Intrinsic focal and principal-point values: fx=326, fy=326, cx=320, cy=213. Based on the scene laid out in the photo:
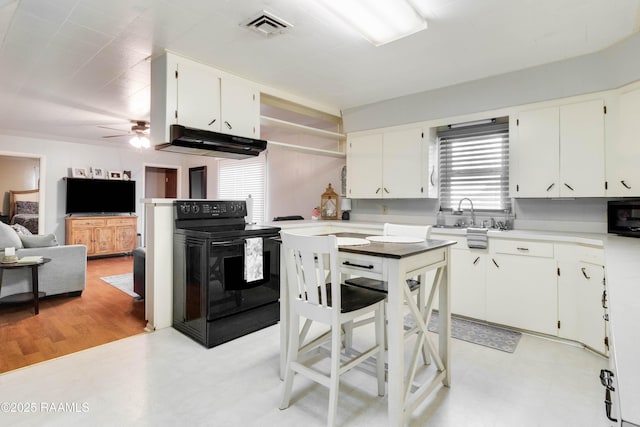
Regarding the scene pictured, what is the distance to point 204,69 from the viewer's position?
3064 mm

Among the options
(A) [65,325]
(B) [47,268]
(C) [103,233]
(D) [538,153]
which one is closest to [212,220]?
(A) [65,325]

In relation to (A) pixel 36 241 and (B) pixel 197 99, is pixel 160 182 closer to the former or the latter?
(A) pixel 36 241

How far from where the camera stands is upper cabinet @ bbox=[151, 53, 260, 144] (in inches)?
112

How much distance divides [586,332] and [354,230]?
7.75ft

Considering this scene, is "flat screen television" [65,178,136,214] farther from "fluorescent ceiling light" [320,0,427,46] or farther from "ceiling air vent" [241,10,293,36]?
"fluorescent ceiling light" [320,0,427,46]

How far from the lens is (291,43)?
2.65m

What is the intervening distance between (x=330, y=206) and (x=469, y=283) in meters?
2.23

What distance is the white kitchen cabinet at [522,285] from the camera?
2.74m

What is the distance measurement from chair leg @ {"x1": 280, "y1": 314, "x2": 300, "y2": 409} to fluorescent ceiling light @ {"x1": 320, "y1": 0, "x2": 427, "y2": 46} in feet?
6.46

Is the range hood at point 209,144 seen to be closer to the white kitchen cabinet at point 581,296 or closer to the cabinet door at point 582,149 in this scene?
the cabinet door at point 582,149

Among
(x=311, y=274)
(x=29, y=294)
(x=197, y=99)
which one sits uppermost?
(x=197, y=99)

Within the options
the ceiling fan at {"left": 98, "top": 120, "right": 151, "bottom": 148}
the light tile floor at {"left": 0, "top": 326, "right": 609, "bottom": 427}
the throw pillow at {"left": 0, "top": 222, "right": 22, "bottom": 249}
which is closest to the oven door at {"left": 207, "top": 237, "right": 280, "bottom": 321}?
the light tile floor at {"left": 0, "top": 326, "right": 609, "bottom": 427}

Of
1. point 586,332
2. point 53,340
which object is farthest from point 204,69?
point 586,332

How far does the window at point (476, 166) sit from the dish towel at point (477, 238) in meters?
0.69
